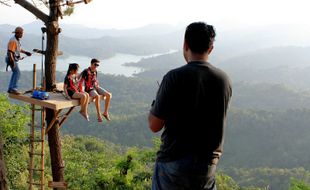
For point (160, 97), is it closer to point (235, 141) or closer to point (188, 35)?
point (188, 35)

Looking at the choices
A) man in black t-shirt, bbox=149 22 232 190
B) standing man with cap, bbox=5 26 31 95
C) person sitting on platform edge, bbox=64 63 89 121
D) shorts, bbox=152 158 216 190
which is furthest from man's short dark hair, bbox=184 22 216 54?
standing man with cap, bbox=5 26 31 95

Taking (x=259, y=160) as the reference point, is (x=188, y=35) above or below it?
above

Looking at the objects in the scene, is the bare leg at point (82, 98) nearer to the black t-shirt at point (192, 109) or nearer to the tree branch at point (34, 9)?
the tree branch at point (34, 9)

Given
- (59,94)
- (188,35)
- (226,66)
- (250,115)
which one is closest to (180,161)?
(188,35)

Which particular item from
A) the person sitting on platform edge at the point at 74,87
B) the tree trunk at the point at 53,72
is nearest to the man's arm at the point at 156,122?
the person sitting on platform edge at the point at 74,87

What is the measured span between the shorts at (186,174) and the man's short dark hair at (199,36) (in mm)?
602

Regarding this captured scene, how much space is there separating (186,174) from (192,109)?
0.35 meters

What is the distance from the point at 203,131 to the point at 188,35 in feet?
1.71

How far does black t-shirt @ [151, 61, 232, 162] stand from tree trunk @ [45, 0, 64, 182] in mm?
4618

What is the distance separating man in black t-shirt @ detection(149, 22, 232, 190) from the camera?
2.01 metres

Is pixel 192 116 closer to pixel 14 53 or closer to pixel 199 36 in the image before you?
pixel 199 36

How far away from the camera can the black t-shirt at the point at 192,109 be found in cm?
200

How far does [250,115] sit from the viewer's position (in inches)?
2995

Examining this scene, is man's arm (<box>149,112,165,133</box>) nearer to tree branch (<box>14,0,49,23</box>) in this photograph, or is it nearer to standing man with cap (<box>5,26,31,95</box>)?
standing man with cap (<box>5,26,31,95</box>)
